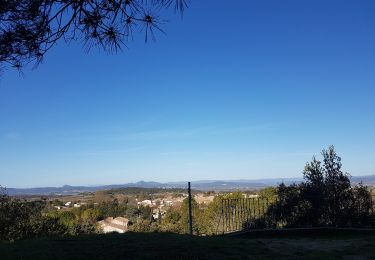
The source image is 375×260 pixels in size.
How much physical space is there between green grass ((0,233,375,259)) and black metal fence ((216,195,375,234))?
3.61 metres

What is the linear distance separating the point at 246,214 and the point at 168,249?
6330 mm

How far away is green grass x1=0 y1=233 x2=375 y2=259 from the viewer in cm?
837

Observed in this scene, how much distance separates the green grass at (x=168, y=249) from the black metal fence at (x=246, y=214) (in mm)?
3611

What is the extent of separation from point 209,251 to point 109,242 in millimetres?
2129

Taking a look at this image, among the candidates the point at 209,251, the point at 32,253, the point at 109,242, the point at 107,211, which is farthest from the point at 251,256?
the point at 107,211

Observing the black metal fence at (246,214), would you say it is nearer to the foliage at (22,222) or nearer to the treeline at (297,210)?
the treeline at (297,210)

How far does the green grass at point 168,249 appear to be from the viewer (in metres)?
8.37

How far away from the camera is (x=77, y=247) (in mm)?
9086

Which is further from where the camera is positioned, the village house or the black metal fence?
the village house

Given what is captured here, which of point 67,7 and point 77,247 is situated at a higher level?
point 67,7

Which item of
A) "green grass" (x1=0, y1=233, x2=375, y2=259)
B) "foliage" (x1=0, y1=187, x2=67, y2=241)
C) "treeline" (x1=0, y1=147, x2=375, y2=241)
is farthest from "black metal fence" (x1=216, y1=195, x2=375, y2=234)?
"foliage" (x1=0, y1=187, x2=67, y2=241)

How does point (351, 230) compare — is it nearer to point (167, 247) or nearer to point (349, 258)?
point (349, 258)

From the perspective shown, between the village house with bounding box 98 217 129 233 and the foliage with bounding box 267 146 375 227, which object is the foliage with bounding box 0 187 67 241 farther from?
the foliage with bounding box 267 146 375 227

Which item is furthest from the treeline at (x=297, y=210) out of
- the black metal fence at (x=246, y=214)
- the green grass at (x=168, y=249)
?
the green grass at (x=168, y=249)
